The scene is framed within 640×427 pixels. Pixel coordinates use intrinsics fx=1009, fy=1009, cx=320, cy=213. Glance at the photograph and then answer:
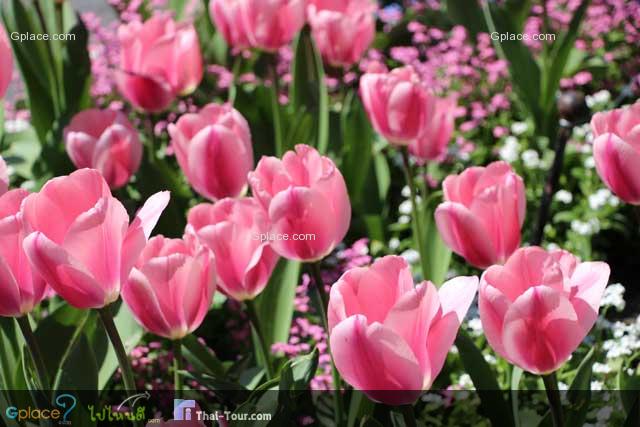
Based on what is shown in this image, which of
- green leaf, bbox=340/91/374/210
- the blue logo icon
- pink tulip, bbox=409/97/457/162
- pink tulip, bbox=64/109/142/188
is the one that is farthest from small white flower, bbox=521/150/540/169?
the blue logo icon

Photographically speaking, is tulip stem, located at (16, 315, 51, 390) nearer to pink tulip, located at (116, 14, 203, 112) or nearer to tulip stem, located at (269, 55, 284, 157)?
pink tulip, located at (116, 14, 203, 112)

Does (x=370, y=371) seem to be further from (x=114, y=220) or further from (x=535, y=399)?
(x=535, y=399)

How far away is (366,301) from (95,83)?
99.6 inches

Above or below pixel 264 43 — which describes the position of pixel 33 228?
above

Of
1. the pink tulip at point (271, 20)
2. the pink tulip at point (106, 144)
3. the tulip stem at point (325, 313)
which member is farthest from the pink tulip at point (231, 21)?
the tulip stem at point (325, 313)

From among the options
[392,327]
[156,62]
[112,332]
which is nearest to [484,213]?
[392,327]

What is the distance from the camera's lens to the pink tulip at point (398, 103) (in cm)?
178

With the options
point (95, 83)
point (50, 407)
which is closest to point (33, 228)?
point (50, 407)

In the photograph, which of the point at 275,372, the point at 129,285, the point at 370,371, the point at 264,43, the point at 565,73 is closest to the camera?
the point at 370,371

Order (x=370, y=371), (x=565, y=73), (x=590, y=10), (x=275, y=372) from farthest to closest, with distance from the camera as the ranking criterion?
(x=590, y=10)
(x=565, y=73)
(x=275, y=372)
(x=370, y=371)

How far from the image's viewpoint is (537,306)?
104cm

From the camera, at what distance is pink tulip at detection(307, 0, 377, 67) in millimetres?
2424

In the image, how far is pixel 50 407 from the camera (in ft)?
4.26

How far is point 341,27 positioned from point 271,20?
0.18 metres
